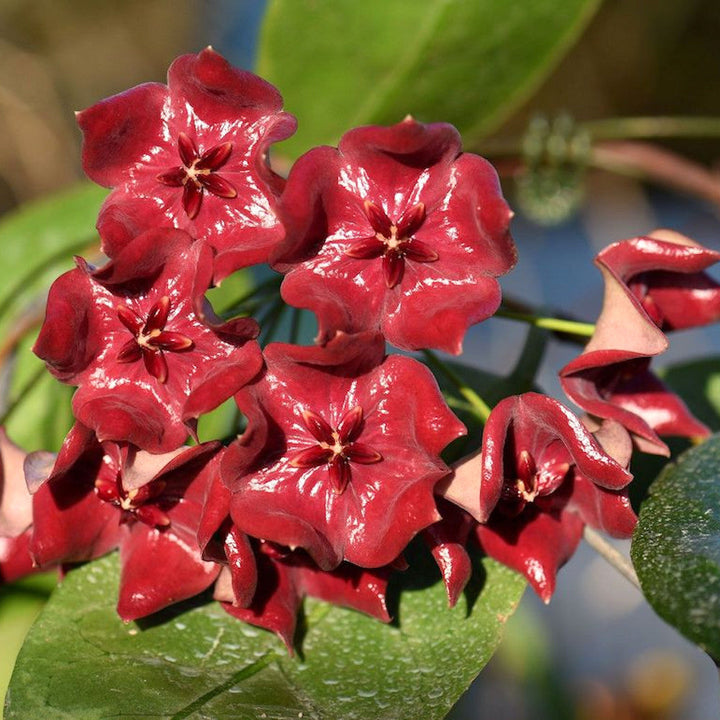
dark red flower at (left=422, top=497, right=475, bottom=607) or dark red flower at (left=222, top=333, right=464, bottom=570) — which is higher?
dark red flower at (left=222, top=333, right=464, bottom=570)

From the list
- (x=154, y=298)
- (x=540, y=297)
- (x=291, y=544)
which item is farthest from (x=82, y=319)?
(x=540, y=297)

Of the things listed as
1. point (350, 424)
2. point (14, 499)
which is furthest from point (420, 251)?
point (14, 499)

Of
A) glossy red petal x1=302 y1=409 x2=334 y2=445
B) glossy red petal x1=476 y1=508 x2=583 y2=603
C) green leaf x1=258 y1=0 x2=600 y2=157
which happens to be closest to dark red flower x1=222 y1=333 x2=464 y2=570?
glossy red petal x1=302 y1=409 x2=334 y2=445

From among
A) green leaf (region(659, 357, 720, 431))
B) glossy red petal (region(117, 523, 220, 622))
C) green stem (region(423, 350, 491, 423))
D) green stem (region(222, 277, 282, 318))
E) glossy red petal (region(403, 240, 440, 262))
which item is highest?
glossy red petal (region(403, 240, 440, 262))

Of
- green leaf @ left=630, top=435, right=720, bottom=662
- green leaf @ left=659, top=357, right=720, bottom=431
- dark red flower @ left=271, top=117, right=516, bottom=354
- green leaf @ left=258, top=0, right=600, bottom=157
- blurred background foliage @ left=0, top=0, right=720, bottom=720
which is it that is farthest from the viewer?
blurred background foliage @ left=0, top=0, right=720, bottom=720

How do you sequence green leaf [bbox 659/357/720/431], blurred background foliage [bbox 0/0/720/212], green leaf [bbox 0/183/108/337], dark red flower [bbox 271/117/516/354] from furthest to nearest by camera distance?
blurred background foliage [bbox 0/0/720/212]
green leaf [bbox 0/183/108/337]
green leaf [bbox 659/357/720/431]
dark red flower [bbox 271/117/516/354]

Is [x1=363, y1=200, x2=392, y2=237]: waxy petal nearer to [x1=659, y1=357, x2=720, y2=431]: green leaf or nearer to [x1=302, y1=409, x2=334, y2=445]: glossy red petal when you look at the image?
[x1=302, y1=409, x2=334, y2=445]: glossy red petal

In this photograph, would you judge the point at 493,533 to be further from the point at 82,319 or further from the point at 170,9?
the point at 170,9

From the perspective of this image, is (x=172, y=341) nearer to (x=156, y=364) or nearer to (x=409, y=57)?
(x=156, y=364)
